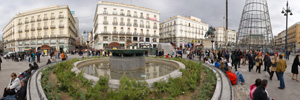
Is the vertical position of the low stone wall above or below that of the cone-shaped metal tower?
below

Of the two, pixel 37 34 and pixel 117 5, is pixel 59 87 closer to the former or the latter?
pixel 117 5

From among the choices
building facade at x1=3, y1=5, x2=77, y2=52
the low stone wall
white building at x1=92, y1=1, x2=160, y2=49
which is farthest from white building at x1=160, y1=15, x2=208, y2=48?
the low stone wall

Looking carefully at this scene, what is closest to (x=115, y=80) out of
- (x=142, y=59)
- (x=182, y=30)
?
(x=142, y=59)

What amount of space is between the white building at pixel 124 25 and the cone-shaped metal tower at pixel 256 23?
25.1 m

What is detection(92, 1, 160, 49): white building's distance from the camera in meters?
38.5

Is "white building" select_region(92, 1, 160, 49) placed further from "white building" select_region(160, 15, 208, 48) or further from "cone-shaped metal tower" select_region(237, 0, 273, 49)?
"cone-shaped metal tower" select_region(237, 0, 273, 49)

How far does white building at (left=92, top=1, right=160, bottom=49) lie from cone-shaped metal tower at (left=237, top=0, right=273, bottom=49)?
2509 centimetres

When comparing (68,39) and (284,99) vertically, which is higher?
(68,39)

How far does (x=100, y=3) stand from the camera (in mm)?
38094

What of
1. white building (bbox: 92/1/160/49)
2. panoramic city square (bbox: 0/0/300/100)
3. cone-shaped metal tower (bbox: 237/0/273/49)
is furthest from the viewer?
white building (bbox: 92/1/160/49)

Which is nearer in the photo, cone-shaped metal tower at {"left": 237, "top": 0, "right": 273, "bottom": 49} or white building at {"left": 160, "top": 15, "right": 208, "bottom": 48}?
cone-shaped metal tower at {"left": 237, "top": 0, "right": 273, "bottom": 49}

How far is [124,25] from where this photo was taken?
1629 inches

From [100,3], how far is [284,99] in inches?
1687

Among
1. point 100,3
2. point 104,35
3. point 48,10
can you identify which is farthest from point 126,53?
point 48,10
